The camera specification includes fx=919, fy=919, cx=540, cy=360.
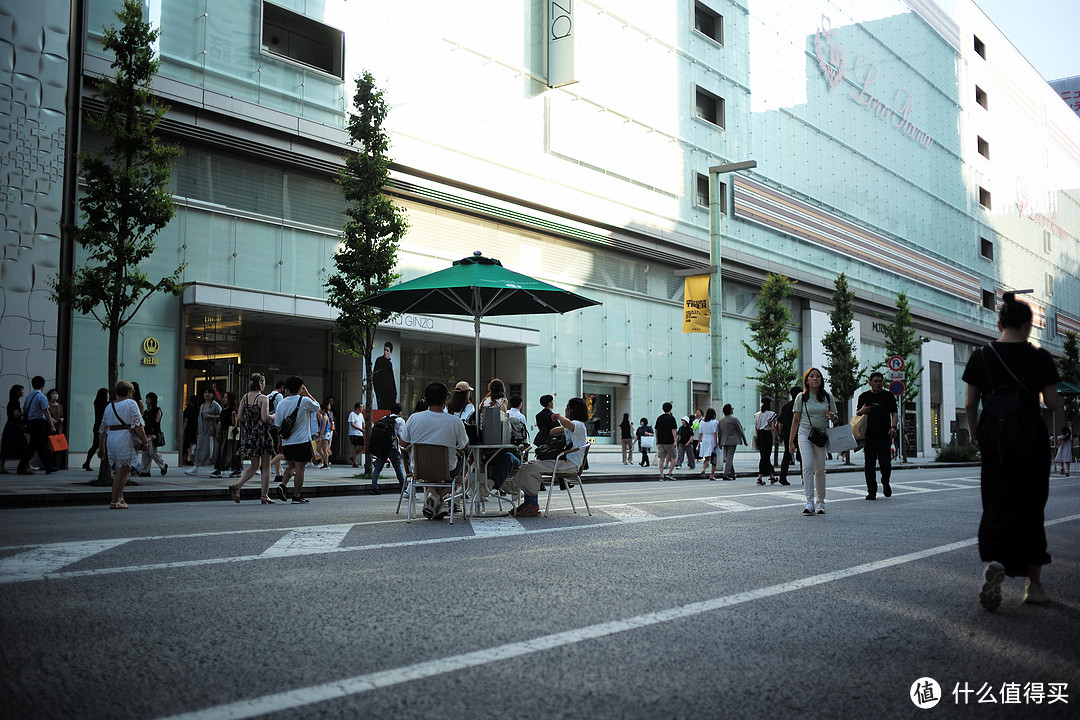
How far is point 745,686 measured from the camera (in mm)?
3490

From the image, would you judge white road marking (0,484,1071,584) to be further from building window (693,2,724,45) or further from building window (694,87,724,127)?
building window (693,2,724,45)

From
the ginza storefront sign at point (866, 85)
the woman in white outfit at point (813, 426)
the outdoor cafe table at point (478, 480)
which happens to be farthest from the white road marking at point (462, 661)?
the ginza storefront sign at point (866, 85)

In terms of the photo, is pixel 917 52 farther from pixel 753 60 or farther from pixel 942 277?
pixel 753 60

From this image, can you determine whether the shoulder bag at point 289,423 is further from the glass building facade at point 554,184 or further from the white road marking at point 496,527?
the glass building facade at point 554,184

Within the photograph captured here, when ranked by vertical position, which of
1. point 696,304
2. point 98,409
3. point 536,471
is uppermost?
point 696,304

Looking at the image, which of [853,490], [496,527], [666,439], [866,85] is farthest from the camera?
[866,85]

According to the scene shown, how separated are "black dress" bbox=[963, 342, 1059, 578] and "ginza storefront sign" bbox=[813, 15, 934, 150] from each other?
138 feet

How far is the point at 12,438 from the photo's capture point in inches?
664

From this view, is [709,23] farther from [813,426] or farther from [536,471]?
[536,471]

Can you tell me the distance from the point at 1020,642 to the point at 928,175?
Result: 181ft

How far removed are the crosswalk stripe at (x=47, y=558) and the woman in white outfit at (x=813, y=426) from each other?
737 cm

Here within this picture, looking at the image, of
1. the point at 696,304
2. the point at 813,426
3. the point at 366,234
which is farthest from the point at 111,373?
the point at 696,304

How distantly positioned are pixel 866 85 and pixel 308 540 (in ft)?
155

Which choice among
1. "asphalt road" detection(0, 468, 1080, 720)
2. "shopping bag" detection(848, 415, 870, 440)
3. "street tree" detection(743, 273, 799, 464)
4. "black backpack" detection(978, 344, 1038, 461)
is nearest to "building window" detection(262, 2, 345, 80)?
"street tree" detection(743, 273, 799, 464)
